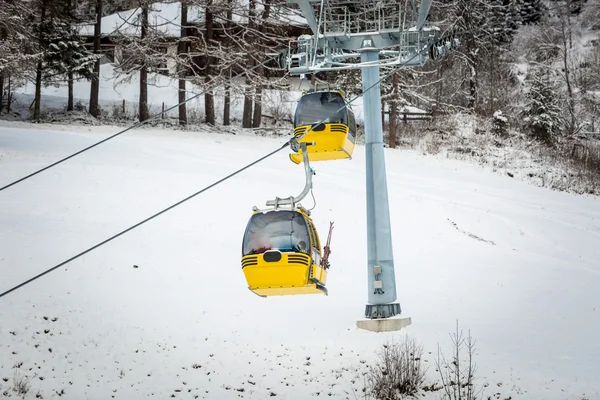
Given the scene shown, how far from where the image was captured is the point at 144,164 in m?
26.1

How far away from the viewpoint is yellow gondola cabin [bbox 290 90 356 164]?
1438cm

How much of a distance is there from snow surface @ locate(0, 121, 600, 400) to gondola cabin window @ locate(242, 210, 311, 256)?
12.0 ft

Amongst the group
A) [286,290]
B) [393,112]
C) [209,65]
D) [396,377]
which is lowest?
[396,377]

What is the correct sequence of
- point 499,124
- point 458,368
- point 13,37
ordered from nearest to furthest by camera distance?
point 458,368 < point 13,37 < point 499,124

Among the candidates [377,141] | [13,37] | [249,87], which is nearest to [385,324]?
[377,141]

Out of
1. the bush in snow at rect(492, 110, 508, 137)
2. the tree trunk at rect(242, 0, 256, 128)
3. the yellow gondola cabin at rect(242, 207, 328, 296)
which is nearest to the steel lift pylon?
Answer: the yellow gondola cabin at rect(242, 207, 328, 296)

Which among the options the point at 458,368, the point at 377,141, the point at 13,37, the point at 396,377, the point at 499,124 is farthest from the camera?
the point at 499,124

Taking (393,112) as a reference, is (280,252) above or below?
below

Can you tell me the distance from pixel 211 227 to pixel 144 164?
600cm

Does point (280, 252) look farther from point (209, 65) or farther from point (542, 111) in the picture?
point (542, 111)

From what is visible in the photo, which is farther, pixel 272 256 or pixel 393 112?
pixel 393 112

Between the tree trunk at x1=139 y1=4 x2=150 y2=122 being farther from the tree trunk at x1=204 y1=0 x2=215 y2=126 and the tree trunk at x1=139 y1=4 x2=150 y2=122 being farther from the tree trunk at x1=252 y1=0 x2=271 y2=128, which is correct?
the tree trunk at x1=252 y1=0 x2=271 y2=128

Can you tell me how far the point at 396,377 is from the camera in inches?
535

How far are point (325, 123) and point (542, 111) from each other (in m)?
28.0
